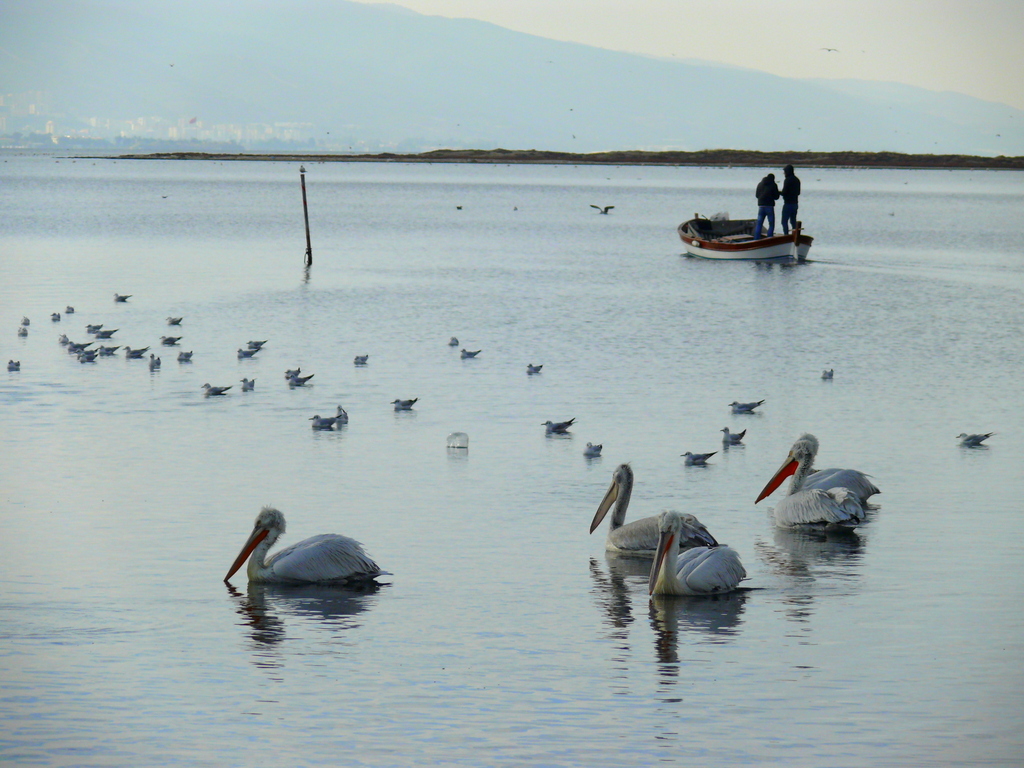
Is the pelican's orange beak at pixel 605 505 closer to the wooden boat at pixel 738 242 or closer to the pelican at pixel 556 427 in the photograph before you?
the pelican at pixel 556 427

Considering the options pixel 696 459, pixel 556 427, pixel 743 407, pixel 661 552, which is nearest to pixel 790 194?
pixel 743 407

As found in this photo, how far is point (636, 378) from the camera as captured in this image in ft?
71.5

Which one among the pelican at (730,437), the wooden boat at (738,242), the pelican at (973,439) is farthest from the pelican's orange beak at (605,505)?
the wooden boat at (738,242)

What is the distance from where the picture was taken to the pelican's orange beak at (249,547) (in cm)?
1077

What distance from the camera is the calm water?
7.98m

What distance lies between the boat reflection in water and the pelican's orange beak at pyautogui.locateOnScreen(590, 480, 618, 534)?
2329 millimetres

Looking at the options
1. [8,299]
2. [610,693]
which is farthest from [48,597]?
[8,299]

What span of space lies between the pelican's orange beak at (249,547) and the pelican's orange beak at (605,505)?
293 centimetres

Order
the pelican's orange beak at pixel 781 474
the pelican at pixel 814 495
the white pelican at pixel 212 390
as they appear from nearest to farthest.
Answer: the pelican at pixel 814 495 < the pelican's orange beak at pixel 781 474 < the white pelican at pixel 212 390

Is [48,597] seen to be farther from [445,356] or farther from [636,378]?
[445,356]

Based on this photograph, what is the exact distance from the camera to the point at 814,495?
41.5ft

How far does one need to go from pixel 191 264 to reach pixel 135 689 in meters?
36.8

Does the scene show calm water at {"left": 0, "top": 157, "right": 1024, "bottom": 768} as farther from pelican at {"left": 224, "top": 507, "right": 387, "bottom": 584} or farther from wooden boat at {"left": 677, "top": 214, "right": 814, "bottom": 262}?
wooden boat at {"left": 677, "top": 214, "right": 814, "bottom": 262}

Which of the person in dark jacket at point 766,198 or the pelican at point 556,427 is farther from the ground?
the person in dark jacket at point 766,198
